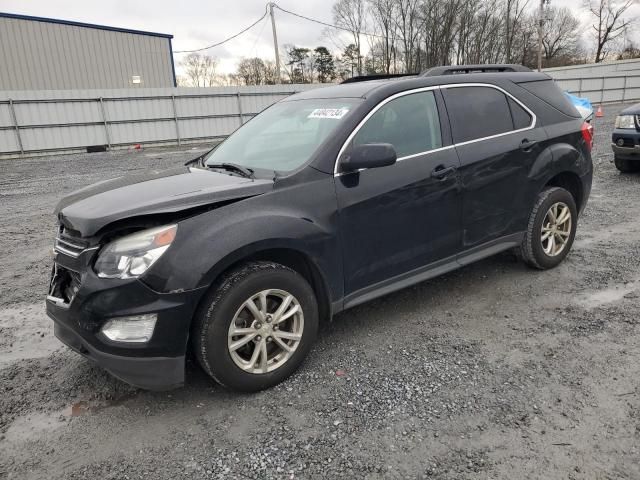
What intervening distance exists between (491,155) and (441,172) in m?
0.60

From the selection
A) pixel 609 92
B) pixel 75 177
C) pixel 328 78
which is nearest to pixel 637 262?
pixel 75 177

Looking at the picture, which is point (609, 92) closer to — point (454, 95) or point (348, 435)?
point (454, 95)

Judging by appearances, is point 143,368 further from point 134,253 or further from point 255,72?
point 255,72

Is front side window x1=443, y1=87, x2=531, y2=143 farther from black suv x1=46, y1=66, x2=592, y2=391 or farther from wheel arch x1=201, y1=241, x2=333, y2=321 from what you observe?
wheel arch x1=201, y1=241, x2=333, y2=321

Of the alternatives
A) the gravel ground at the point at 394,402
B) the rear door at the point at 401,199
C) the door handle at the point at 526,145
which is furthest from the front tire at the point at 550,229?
the rear door at the point at 401,199

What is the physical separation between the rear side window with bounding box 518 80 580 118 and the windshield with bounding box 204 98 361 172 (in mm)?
1974

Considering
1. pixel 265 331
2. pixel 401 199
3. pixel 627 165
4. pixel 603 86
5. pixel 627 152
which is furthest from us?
pixel 603 86

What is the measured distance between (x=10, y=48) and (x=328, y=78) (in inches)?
1170

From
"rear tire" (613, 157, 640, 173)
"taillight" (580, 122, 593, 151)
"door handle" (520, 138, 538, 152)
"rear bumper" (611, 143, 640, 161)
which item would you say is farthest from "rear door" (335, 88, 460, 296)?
"rear tire" (613, 157, 640, 173)

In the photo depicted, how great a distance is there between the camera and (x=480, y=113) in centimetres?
392

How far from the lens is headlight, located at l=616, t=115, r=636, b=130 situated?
7.86 meters

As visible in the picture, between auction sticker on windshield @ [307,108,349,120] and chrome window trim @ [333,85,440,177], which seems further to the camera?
auction sticker on windshield @ [307,108,349,120]

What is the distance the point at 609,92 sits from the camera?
30.9 m

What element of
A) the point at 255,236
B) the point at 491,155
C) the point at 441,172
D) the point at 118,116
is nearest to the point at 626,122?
the point at 491,155
